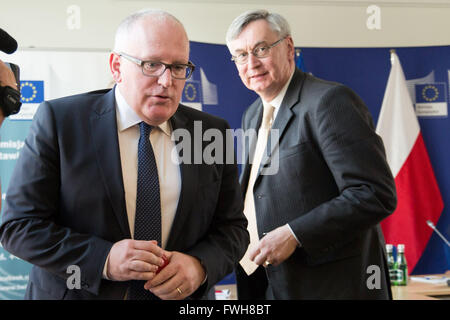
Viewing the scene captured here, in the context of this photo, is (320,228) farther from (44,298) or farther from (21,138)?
(21,138)

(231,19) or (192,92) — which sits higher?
(231,19)

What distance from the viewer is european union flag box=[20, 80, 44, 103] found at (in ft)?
14.0

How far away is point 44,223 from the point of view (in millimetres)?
1482

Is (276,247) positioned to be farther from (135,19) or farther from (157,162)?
(135,19)

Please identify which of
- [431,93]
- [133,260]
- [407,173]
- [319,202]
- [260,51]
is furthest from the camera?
[431,93]

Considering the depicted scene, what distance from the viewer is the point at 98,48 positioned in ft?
15.3

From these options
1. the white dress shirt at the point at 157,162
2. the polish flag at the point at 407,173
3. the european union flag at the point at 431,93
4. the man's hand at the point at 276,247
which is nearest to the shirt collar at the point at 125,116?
the white dress shirt at the point at 157,162

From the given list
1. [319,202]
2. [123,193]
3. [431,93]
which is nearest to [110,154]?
[123,193]

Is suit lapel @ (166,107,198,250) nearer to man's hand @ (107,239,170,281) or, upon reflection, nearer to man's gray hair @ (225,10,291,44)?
man's hand @ (107,239,170,281)

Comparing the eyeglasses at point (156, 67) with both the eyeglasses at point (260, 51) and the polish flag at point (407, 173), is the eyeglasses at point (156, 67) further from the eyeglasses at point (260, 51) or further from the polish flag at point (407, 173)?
the polish flag at point (407, 173)

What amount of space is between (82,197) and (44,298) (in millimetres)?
319

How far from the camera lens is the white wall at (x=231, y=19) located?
464 centimetres

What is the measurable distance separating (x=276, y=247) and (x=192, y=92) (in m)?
2.53
